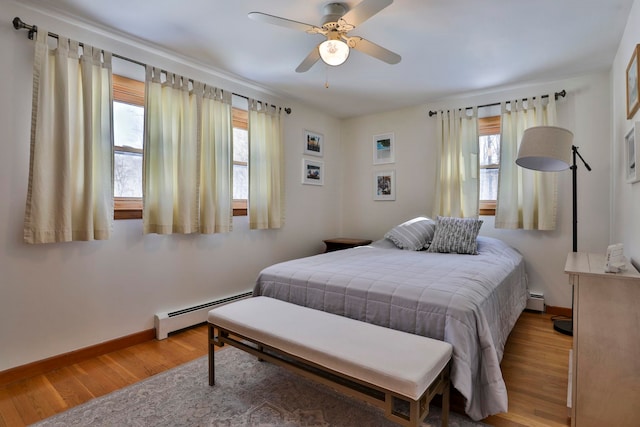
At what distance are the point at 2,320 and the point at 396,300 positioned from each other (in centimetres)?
243

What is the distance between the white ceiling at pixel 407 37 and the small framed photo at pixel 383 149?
2.95ft

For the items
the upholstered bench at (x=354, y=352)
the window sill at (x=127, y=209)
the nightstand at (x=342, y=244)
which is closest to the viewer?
the upholstered bench at (x=354, y=352)

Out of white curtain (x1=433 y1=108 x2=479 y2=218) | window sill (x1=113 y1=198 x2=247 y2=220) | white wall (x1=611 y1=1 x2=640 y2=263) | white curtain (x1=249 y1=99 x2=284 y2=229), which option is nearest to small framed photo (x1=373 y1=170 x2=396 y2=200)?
white curtain (x1=433 y1=108 x2=479 y2=218)

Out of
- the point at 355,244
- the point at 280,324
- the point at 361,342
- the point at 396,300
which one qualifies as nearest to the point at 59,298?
the point at 280,324

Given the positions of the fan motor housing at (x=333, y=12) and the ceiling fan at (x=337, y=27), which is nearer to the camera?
the ceiling fan at (x=337, y=27)

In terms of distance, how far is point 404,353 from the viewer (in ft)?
4.76

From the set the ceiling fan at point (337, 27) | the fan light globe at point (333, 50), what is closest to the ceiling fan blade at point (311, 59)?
the ceiling fan at point (337, 27)

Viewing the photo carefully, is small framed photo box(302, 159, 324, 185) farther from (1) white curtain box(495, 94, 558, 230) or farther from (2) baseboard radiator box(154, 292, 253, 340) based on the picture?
(1) white curtain box(495, 94, 558, 230)

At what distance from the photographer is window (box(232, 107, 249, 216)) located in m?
3.44

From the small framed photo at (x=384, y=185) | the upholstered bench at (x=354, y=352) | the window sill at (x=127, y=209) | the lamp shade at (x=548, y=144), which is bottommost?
the upholstered bench at (x=354, y=352)

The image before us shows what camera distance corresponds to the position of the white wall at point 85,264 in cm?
207

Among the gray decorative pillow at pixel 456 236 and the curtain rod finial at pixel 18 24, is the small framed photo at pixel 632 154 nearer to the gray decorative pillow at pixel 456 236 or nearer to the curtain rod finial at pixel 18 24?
the gray decorative pillow at pixel 456 236

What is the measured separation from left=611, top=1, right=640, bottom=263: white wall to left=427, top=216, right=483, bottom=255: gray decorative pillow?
1.04 meters

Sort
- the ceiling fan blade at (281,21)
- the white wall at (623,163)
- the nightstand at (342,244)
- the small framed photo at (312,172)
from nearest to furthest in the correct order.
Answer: the ceiling fan blade at (281,21) → the white wall at (623,163) → the nightstand at (342,244) → the small framed photo at (312,172)
